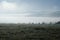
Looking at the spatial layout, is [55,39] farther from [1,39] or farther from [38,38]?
[1,39]

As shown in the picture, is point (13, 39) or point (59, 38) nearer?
point (13, 39)

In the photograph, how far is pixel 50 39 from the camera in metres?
25.6

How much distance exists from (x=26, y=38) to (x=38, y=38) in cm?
187

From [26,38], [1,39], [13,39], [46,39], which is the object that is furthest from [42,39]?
[1,39]

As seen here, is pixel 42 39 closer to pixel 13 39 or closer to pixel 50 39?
pixel 50 39

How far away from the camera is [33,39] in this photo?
25516mm

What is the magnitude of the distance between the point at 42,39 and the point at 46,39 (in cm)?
61

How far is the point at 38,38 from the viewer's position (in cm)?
2611

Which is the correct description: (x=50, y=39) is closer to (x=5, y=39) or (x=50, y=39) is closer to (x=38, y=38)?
(x=38, y=38)

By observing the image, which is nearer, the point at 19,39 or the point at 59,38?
the point at 19,39

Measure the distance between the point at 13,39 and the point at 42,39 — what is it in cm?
437

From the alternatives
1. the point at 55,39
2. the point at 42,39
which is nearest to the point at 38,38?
the point at 42,39

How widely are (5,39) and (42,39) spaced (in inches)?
219

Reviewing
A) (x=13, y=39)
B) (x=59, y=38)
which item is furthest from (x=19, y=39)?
(x=59, y=38)
